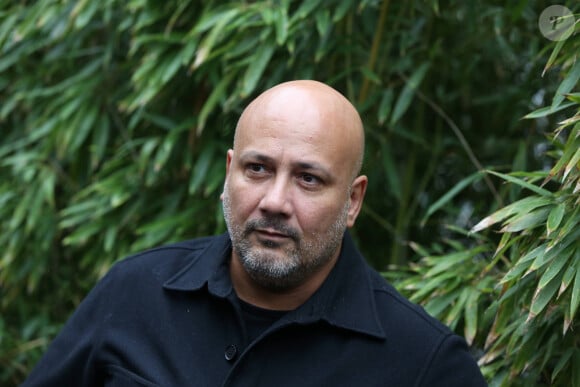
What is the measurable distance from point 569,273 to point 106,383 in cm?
102

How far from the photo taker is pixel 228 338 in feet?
6.87

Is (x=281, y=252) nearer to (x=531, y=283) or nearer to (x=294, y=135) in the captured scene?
(x=294, y=135)

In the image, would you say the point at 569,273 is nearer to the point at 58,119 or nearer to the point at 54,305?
the point at 58,119

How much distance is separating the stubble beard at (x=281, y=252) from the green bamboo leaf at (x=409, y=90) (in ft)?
3.13

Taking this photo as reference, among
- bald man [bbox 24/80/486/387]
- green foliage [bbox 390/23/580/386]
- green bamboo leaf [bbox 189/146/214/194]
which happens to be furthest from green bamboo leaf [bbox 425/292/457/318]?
green bamboo leaf [bbox 189/146/214/194]

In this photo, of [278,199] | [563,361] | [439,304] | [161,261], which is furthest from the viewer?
[439,304]

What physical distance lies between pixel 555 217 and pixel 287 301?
586mm

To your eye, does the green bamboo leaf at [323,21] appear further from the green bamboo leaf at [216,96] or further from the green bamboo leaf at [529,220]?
the green bamboo leaf at [529,220]

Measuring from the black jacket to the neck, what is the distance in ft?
0.08

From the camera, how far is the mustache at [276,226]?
1.97 meters

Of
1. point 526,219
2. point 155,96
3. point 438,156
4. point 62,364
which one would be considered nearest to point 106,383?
point 62,364

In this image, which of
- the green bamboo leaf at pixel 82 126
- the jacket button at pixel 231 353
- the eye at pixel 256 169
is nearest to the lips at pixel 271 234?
the eye at pixel 256 169

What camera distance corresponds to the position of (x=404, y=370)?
2.00m

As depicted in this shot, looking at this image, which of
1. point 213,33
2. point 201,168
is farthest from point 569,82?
point 201,168
